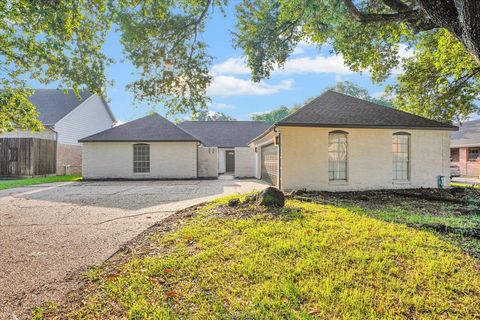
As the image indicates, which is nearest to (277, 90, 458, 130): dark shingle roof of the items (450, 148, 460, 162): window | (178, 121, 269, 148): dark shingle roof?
(178, 121, 269, 148): dark shingle roof

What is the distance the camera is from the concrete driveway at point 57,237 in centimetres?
301

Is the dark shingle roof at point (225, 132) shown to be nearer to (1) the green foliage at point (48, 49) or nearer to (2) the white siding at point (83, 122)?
(2) the white siding at point (83, 122)

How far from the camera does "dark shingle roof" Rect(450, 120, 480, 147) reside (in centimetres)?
2144

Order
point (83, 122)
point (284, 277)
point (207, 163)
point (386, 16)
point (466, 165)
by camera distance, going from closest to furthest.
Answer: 1. point (284, 277)
2. point (386, 16)
3. point (207, 163)
4. point (466, 165)
5. point (83, 122)

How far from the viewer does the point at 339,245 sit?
4027 mm

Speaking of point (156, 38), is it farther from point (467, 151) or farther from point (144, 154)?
point (467, 151)

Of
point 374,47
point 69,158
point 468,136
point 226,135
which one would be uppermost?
point 374,47

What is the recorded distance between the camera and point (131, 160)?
16.8 metres

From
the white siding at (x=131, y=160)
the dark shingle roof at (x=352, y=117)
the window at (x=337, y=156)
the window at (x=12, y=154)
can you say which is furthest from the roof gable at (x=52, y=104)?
the window at (x=337, y=156)

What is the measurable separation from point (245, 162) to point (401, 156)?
10944 millimetres

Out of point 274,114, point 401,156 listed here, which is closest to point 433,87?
point 401,156

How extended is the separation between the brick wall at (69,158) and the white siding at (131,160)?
4.50 metres

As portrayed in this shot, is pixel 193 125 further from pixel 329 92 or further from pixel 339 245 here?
pixel 339 245

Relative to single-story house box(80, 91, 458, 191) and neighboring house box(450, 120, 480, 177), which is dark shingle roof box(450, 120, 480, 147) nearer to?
neighboring house box(450, 120, 480, 177)
